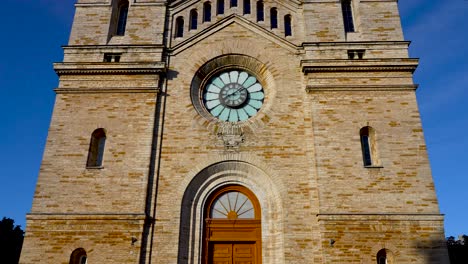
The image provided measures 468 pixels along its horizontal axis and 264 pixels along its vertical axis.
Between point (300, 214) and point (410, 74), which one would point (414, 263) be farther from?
point (410, 74)

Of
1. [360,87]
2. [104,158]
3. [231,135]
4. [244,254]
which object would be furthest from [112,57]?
[360,87]

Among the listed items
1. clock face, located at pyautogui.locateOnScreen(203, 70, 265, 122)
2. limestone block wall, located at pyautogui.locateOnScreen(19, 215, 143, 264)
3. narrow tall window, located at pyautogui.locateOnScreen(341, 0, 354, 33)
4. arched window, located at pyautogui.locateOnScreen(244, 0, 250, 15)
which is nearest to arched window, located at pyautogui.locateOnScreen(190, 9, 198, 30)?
arched window, located at pyautogui.locateOnScreen(244, 0, 250, 15)

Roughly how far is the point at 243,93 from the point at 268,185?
4.14 metres

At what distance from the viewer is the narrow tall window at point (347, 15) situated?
18286 mm

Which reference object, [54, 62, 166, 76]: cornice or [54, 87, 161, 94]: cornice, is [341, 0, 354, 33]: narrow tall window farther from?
[54, 87, 161, 94]: cornice

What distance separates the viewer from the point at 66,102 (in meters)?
16.2

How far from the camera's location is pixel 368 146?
607 inches

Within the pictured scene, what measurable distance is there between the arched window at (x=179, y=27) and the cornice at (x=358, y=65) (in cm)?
555

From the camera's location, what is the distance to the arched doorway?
46.7ft

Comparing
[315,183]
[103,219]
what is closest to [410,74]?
[315,183]

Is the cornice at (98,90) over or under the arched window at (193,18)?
under

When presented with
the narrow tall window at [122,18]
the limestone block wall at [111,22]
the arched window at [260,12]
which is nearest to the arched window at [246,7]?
the arched window at [260,12]

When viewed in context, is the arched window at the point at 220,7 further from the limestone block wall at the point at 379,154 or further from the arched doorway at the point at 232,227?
the arched doorway at the point at 232,227

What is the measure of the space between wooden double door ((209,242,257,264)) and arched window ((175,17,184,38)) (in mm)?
9058
